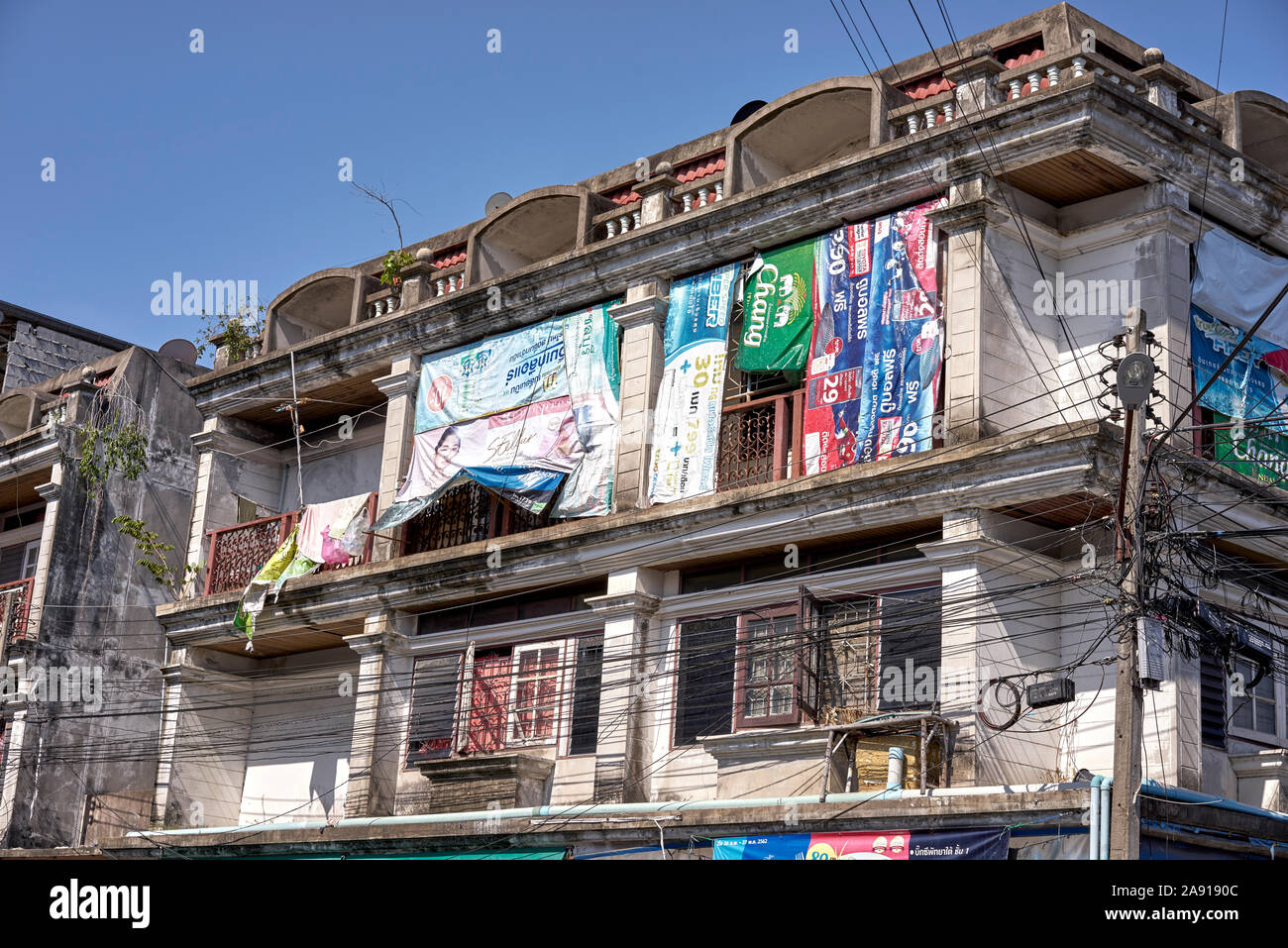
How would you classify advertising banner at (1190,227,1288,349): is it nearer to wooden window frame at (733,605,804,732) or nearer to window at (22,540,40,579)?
wooden window frame at (733,605,804,732)

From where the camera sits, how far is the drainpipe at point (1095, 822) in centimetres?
1231

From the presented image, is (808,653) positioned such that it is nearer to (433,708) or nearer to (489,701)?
(489,701)

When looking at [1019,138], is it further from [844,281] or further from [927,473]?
[927,473]

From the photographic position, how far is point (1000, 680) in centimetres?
1387

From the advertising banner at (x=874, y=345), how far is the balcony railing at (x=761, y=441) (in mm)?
342

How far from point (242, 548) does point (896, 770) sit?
38.8 ft

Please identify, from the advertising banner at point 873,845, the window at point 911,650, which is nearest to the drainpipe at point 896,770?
the advertising banner at point 873,845

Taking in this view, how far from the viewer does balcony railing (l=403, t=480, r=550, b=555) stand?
19.5 meters

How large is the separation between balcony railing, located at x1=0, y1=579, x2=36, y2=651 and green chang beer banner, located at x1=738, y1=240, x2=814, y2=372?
1296 centimetres

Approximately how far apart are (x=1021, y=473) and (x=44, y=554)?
15871 millimetres

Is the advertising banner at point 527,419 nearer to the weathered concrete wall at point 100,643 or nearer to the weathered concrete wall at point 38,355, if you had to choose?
the weathered concrete wall at point 100,643
